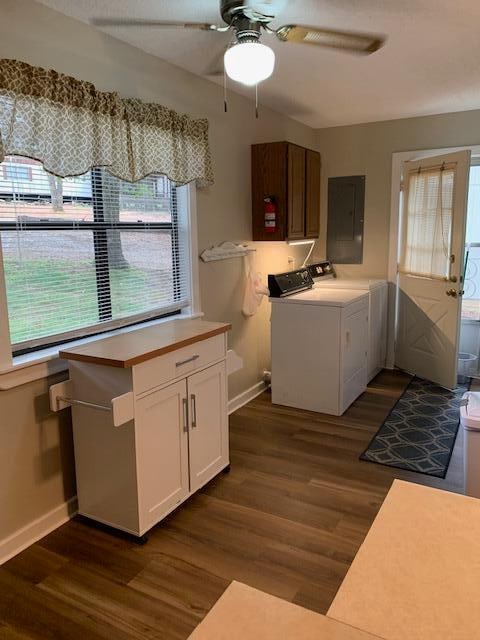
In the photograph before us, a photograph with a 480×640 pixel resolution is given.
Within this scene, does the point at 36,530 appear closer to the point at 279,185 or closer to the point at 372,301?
the point at 279,185

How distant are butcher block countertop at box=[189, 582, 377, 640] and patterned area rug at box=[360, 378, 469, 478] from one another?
2.34 metres

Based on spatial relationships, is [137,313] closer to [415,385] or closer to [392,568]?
[392,568]

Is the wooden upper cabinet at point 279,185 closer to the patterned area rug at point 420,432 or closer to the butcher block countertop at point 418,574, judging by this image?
the patterned area rug at point 420,432

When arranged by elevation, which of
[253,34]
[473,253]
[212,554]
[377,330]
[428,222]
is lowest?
[212,554]

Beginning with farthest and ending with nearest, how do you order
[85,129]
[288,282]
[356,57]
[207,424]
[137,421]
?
[288,282] → [356,57] → [207,424] → [85,129] → [137,421]

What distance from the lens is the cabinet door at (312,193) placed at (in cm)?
432

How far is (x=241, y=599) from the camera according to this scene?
2.79 ft

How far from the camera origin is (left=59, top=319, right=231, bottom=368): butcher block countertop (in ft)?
7.15

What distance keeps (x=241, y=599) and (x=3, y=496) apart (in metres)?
1.73

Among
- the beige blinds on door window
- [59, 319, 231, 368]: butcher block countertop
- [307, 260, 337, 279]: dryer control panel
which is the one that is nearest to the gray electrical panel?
[307, 260, 337, 279]: dryer control panel

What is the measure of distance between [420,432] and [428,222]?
189 cm

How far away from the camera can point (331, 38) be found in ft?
8.06

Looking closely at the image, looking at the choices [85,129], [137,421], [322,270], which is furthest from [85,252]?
[322,270]

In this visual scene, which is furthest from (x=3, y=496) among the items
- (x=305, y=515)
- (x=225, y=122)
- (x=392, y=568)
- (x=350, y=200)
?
(x=350, y=200)
